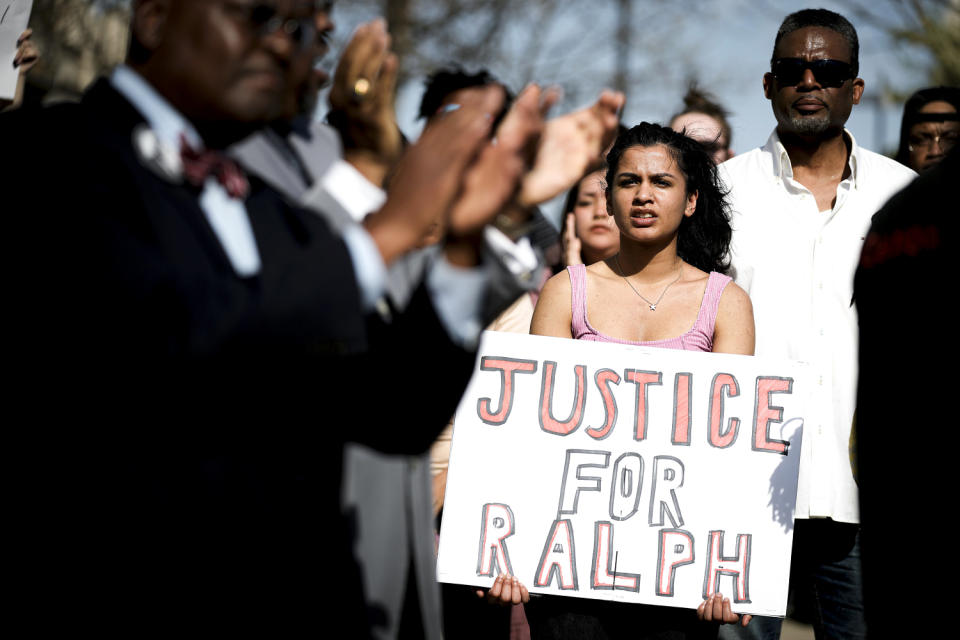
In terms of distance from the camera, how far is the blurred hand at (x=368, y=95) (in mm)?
1887

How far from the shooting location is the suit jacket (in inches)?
56.4

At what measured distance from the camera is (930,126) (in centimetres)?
501

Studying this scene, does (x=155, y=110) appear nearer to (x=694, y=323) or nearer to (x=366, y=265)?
(x=366, y=265)

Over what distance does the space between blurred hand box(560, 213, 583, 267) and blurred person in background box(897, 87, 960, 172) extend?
1498 millimetres

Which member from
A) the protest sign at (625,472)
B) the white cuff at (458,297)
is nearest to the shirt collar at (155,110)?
the white cuff at (458,297)

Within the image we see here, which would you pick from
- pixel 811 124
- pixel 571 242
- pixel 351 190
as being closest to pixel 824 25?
pixel 811 124

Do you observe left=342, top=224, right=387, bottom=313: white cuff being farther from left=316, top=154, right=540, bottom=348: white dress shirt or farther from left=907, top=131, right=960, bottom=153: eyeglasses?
left=907, top=131, right=960, bottom=153: eyeglasses


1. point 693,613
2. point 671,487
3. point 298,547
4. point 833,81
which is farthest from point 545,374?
point 298,547

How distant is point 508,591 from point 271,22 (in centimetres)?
231

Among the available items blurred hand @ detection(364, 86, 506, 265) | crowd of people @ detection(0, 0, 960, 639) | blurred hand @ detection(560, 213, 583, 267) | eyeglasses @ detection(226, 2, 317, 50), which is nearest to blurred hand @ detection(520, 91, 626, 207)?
crowd of people @ detection(0, 0, 960, 639)

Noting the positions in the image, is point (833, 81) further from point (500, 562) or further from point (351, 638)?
point (351, 638)

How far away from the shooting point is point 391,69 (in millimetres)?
1912

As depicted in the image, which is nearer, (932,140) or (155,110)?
(155,110)

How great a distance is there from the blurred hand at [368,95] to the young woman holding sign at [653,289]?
6.34 ft
